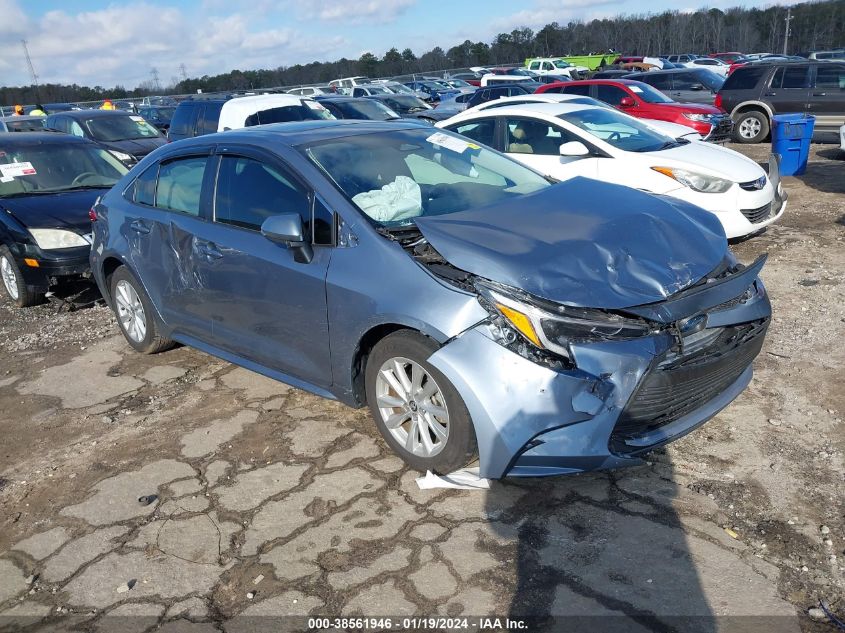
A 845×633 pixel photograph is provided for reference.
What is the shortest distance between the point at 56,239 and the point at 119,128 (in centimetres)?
821

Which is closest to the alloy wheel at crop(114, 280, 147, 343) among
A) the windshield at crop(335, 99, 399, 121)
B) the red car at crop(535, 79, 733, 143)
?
the windshield at crop(335, 99, 399, 121)

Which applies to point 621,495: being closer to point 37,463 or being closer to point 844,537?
point 844,537

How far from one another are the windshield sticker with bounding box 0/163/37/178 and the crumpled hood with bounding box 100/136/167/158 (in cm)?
535

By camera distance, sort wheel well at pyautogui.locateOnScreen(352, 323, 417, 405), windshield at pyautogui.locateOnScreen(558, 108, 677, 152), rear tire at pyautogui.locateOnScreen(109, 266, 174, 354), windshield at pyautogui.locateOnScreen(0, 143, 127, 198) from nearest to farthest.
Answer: wheel well at pyautogui.locateOnScreen(352, 323, 417, 405), rear tire at pyautogui.locateOnScreen(109, 266, 174, 354), windshield at pyautogui.locateOnScreen(0, 143, 127, 198), windshield at pyautogui.locateOnScreen(558, 108, 677, 152)

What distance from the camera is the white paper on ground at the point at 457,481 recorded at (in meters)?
3.51

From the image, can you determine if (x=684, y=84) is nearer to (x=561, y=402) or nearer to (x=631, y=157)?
(x=631, y=157)

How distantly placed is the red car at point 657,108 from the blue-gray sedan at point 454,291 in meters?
10.9

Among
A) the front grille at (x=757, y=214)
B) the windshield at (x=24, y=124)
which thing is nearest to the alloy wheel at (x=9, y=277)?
the front grille at (x=757, y=214)

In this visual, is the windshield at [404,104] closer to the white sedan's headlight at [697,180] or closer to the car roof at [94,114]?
the car roof at [94,114]

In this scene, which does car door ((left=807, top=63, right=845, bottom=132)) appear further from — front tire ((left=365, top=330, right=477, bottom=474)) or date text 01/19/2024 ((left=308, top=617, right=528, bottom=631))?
date text 01/19/2024 ((left=308, top=617, right=528, bottom=631))

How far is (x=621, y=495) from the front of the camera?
135 inches

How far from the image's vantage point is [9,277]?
7324 millimetres

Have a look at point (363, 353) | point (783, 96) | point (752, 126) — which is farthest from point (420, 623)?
point (783, 96)

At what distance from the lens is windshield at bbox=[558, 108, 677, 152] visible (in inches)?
314
